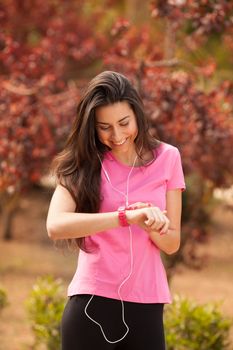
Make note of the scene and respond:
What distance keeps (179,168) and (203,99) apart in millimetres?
2438

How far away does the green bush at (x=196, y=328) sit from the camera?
4.83 metres

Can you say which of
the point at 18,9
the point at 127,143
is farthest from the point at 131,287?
the point at 18,9

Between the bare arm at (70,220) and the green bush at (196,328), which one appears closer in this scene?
the bare arm at (70,220)

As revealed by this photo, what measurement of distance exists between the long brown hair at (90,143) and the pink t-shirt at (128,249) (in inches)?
1.9

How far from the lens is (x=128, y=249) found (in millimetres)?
2777

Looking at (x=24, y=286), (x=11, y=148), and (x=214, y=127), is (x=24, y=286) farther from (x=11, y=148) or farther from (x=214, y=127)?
(x=214, y=127)

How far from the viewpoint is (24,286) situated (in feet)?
26.2

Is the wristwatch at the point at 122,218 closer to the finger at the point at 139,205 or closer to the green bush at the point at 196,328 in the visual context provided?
the finger at the point at 139,205

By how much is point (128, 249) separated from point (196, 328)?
88.3 inches

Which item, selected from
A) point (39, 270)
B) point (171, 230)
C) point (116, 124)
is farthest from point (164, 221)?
point (39, 270)

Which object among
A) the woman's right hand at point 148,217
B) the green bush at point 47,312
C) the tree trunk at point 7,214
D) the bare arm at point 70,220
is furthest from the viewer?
the tree trunk at point 7,214

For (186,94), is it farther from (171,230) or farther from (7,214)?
(7,214)

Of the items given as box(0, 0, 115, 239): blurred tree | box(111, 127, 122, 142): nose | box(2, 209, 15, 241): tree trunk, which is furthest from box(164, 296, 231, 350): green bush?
box(2, 209, 15, 241): tree trunk

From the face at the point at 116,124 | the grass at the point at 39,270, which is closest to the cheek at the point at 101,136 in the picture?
the face at the point at 116,124
